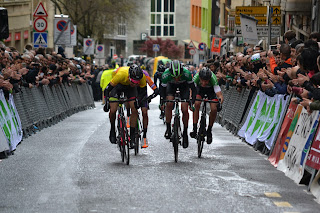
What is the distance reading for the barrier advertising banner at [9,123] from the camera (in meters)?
15.5

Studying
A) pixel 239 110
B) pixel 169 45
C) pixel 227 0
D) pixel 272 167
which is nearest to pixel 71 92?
pixel 239 110

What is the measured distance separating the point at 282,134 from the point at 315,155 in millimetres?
2818

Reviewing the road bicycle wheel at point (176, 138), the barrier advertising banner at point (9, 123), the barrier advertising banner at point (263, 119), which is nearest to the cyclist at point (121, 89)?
the road bicycle wheel at point (176, 138)

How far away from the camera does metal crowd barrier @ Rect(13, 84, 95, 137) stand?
19453 mm

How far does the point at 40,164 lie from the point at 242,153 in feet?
13.5

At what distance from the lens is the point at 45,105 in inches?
919

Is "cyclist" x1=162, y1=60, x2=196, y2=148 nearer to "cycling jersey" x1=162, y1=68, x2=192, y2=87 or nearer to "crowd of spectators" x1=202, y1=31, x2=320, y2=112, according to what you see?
"cycling jersey" x1=162, y1=68, x2=192, y2=87

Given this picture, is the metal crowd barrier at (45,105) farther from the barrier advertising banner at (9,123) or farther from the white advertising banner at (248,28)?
the white advertising banner at (248,28)

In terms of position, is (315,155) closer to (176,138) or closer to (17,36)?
(176,138)

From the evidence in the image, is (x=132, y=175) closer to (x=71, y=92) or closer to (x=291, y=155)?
(x=291, y=155)

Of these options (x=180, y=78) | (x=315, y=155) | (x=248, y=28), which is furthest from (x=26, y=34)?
(x=315, y=155)

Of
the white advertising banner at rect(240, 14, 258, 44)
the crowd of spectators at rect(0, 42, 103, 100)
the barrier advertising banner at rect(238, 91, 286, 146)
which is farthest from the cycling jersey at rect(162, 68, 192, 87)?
the white advertising banner at rect(240, 14, 258, 44)

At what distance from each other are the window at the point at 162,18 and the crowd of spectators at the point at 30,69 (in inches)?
4664

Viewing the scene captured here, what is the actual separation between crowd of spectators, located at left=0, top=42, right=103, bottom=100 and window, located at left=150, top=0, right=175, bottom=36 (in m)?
118
